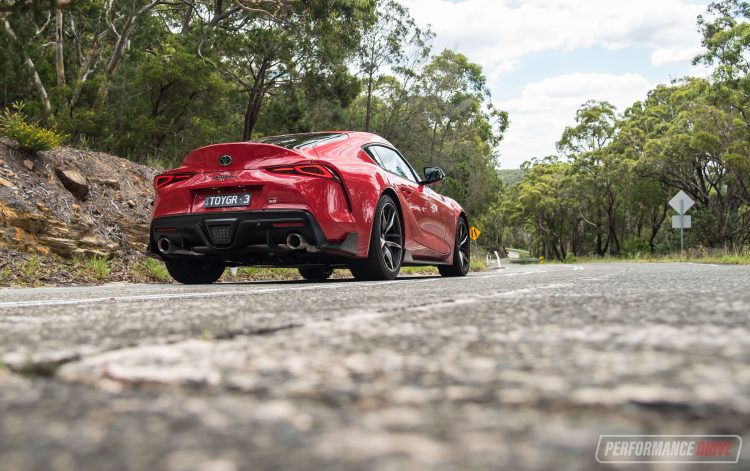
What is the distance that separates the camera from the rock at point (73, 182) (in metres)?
9.04

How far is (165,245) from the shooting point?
6477 millimetres

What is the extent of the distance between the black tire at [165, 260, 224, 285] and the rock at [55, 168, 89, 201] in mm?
2718

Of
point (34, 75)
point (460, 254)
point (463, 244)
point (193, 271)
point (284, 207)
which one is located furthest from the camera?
point (34, 75)

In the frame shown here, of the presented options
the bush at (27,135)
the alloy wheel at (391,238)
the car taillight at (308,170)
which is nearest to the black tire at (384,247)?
the alloy wheel at (391,238)

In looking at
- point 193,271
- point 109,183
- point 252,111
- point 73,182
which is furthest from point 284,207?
point 252,111

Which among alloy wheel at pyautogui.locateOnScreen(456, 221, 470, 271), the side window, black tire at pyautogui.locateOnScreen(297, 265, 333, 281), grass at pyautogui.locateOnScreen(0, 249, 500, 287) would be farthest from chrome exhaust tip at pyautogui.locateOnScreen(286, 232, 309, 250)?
alloy wheel at pyautogui.locateOnScreen(456, 221, 470, 271)

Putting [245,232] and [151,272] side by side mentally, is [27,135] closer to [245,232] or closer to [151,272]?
[151,272]

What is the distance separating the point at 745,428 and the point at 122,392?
3.06 ft

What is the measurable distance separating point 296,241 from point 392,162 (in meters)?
2.04

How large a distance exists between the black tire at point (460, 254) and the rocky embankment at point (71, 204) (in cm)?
425

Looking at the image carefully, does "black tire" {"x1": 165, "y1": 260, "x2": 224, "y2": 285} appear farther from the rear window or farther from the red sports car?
the rear window

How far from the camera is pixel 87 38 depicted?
23.2m

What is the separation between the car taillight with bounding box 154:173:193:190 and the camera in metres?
6.43

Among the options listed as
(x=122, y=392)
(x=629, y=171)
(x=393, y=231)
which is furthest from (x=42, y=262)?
(x=629, y=171)
